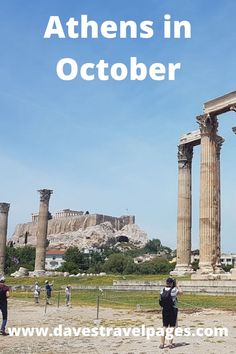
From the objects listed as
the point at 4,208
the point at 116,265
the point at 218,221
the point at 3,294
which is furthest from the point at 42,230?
the point at 3,294

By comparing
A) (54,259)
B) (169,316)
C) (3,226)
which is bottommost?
(169,316)

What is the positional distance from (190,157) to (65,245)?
15287 cm

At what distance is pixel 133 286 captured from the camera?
116ft

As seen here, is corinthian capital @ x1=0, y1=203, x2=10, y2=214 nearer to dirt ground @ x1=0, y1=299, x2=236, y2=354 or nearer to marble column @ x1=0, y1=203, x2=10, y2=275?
marble column @ x1=0, y1=203, x2=10, y2=275

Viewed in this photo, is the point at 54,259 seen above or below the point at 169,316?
above

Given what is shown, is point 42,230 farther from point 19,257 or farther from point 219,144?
point 19,257

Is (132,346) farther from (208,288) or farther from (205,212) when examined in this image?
(205,212)

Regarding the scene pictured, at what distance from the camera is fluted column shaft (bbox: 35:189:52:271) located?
6644 cm

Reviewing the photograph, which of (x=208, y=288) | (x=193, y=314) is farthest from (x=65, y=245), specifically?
(x=193, y=314)

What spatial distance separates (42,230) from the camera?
221 ft

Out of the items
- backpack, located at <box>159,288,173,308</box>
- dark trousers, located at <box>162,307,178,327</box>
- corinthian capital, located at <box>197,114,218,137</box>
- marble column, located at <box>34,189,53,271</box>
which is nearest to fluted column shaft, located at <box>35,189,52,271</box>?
marble column, located at <box>34,189,53,271</box>

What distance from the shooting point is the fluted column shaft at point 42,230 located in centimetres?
6644

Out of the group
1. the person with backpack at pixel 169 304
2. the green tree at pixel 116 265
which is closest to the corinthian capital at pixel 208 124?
the person with backpack at pixel 169 304

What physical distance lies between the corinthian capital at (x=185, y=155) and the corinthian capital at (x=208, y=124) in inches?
320
